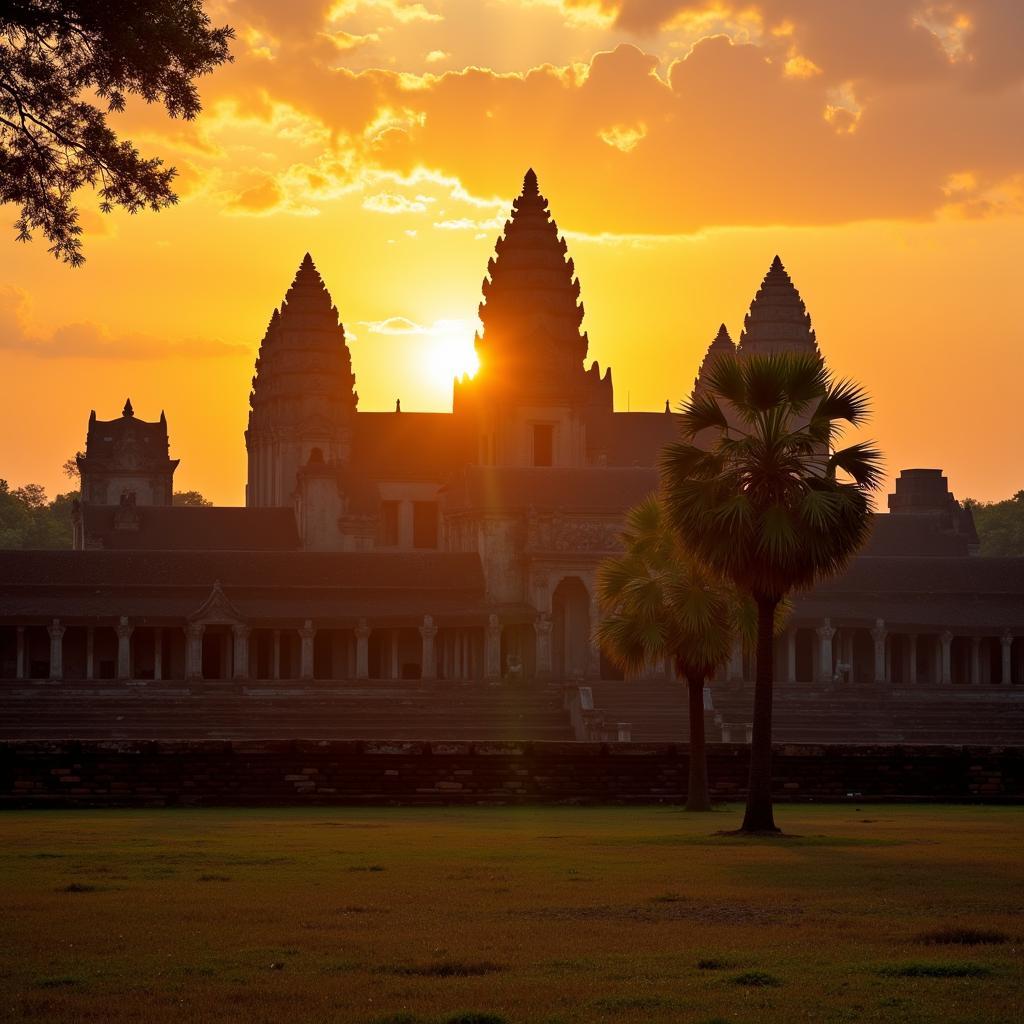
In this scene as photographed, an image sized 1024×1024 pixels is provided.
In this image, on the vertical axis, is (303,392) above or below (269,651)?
above

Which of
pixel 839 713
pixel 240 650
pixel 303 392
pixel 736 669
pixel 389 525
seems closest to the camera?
pixel 839 713

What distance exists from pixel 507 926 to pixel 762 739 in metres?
10.3

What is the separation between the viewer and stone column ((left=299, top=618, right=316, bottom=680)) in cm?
6062

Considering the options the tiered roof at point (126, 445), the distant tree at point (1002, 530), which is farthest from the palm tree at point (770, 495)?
the distant tree at point (1002, 530)

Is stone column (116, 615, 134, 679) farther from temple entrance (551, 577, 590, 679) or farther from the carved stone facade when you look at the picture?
temple entrance (551, 577, 590, 679)

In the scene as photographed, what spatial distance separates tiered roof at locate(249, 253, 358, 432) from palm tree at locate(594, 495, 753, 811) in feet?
195

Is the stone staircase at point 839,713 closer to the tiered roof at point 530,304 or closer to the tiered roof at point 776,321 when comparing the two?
the tiered roof at point 530,304

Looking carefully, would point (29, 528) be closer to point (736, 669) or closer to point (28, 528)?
point (28, 528)

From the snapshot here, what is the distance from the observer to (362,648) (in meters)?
61.9

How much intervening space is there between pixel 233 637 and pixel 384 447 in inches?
1007

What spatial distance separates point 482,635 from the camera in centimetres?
6500

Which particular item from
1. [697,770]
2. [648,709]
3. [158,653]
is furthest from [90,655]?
[697,770]

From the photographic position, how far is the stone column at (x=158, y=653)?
203 feet

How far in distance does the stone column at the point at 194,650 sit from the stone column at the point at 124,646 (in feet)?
5.80
